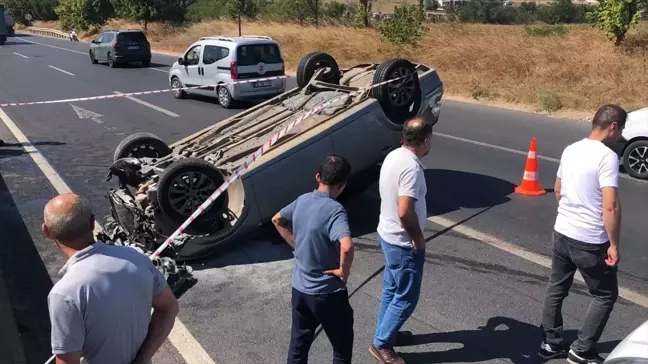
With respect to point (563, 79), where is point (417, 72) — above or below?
above

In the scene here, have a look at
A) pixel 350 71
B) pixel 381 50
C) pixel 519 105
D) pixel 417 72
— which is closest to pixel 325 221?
pixel 417 72

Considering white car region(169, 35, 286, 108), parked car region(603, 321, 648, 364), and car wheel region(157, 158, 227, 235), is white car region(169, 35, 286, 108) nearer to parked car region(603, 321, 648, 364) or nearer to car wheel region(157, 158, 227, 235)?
car wheel region(157, 158, 227, 235)

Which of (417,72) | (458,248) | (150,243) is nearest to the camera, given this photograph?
(150,243)

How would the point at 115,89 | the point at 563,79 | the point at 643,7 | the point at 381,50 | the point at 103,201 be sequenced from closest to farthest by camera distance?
the point at 103,201, the point at 563,79, the point at 643,7, the point at 115,89, the point at 381,50

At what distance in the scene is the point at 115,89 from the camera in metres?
21.3

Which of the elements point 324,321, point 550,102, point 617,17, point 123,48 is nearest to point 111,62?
point 123,48

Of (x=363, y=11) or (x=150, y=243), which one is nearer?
(x=150, y=243)

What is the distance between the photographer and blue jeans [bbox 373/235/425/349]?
166 inches

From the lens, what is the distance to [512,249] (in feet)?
21.6

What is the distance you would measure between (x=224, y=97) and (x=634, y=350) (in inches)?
581

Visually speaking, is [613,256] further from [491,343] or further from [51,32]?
[51,32]

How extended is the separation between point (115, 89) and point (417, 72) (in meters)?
15.6

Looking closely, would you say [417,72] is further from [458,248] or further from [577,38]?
[577,38]

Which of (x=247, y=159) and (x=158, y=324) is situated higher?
(x=158, y=324)
